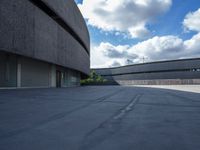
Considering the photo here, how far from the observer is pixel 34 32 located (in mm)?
18172

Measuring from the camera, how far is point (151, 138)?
362cm

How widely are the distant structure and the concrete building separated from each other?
30.2 m

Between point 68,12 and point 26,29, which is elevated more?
point 68,12

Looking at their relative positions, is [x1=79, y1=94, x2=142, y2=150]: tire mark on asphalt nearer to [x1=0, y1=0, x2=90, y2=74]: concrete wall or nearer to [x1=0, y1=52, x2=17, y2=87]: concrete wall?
[x1=0, y1=0, x2=90, y2=74]: concrete wall

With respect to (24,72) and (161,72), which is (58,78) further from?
(161,72)

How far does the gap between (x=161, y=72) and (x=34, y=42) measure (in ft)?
170

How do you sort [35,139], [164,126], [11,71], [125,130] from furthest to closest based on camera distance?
[11,71] → [164,126] → [125,130] → [35,139]

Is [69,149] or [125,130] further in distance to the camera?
[125,130]

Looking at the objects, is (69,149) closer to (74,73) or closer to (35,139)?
(35,139)

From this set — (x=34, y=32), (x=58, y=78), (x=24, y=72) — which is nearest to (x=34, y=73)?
(x=24, y=72)

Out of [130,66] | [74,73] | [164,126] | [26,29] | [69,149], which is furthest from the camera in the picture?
[130,66]

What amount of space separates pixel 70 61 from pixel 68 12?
6.94 m

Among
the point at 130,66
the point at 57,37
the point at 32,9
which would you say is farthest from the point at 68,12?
the point at 130,66

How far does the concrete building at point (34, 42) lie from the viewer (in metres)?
15.1
